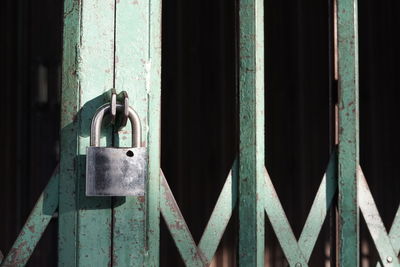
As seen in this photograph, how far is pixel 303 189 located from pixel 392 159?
2.06ft

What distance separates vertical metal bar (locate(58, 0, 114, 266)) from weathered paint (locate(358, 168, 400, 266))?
68 centimetres

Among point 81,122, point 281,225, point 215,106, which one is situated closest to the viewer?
point 81,122

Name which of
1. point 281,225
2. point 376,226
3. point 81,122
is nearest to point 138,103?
point 81,122

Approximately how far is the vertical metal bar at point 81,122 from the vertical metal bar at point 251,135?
33 cm

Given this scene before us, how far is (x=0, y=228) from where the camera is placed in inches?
105

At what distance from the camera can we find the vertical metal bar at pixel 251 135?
128 centimetres

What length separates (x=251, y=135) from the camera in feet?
4.24

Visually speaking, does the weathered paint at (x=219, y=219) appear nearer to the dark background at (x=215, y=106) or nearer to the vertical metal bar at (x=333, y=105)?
the vertical metal bar at (x=333, y=105)

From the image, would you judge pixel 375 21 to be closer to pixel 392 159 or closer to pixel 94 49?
pixel 392 159

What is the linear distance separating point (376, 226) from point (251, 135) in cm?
46

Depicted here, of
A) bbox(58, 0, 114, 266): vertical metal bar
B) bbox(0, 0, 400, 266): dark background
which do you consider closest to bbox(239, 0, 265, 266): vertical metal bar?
bbox(58, 0, 114, 266): vertical metal bar

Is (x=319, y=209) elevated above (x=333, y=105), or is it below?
below

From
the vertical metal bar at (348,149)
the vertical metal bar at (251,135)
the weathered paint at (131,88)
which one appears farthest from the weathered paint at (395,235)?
the weathered paint at (131,88)

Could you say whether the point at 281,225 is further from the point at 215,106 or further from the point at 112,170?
the point at 215,106
